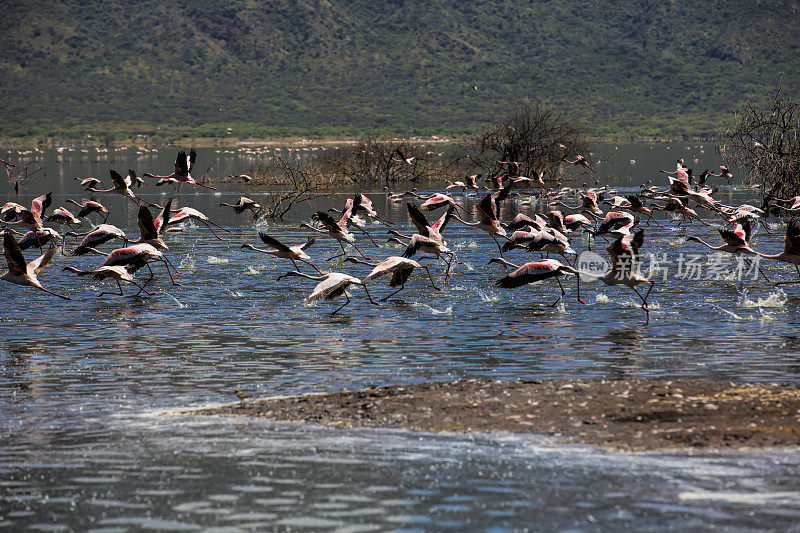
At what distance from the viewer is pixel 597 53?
490 ft

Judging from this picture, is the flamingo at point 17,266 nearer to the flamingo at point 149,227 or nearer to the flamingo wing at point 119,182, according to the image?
the flamingo at point 149,227

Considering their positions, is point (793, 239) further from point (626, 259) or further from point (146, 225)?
point (146, 225)

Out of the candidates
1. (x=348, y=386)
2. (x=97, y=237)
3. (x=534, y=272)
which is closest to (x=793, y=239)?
(x=534, y=272)

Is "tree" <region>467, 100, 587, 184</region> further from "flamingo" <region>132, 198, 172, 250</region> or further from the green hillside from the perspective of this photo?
the green hillside

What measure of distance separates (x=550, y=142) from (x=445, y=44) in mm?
101714

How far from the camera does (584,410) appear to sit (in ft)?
29.3

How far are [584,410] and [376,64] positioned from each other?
463 ft

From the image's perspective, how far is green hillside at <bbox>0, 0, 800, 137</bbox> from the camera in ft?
431

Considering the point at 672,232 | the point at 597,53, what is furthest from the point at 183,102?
the point at 672,232

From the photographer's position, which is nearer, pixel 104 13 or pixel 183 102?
pixel 183 102

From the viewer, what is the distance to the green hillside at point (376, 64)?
13125 centimetres

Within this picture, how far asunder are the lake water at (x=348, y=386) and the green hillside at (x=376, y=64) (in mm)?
102520

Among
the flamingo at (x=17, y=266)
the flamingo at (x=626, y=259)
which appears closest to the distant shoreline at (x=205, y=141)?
the flamingo at (x=17, y=266)

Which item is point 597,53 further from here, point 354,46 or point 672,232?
point 672,232
